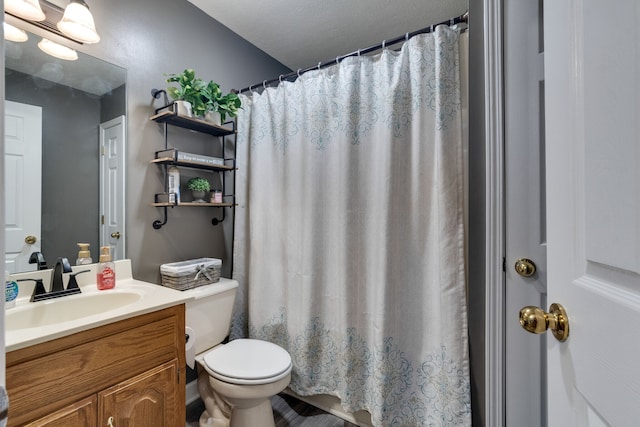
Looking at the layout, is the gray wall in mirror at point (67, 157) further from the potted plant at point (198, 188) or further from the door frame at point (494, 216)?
the door frame at point (494, 216)

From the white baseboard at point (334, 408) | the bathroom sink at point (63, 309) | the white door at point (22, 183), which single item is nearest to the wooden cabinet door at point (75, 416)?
the bathroom sink at point (63, 309)

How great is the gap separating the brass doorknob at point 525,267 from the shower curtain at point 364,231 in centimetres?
24

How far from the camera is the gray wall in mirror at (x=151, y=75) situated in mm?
1422

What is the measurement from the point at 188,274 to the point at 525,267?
1.57 m

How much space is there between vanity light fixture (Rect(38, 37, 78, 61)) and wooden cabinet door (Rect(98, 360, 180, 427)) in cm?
141

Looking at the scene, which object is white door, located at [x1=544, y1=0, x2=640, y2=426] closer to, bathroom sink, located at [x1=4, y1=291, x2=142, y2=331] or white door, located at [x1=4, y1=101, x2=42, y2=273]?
bathroom sink, located at [x1=4, y1=291, x2=142, y2=331]

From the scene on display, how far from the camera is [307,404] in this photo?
1688mm

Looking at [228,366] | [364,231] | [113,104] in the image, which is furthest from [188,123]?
[228,366]

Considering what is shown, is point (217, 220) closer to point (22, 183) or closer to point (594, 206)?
point (22, 183)

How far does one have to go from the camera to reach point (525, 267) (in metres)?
1.01

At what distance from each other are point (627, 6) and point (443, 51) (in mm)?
1063

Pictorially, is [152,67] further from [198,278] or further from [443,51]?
[443,51]

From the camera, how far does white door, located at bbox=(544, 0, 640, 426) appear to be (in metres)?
0.34

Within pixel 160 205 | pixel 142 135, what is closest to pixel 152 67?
pixel 142 135
